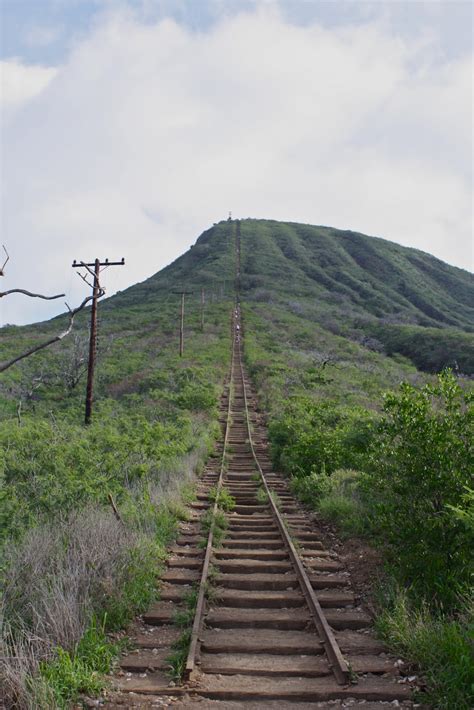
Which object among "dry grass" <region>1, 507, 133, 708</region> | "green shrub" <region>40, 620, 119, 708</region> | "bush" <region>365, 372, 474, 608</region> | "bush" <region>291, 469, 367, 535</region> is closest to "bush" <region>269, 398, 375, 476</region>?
"bush" <region>291, 469, 367, 535</region>

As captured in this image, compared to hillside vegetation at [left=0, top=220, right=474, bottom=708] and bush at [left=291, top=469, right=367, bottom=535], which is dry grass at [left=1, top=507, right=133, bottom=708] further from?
bush at [left=291, top=469, right=367, bottom=535]

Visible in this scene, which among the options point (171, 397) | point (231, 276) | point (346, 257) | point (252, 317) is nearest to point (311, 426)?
point (171, 397)

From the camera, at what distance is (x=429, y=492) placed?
23.4 feet

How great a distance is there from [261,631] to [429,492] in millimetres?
2572

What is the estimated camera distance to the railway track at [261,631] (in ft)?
16.9

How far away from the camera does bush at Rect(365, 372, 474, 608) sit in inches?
260

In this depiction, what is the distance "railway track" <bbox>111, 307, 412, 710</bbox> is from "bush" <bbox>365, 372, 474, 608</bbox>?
0.92m

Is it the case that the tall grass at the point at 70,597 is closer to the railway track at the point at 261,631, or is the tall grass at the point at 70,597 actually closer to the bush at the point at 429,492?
the railway track at the point at 261,631

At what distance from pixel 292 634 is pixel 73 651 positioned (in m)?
2.36

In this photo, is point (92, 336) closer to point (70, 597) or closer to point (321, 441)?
point (321, 441)

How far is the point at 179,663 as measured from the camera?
563 centimetres

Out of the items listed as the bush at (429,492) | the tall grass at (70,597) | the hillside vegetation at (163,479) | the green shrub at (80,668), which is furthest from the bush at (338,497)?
the green shrub at (80,668)

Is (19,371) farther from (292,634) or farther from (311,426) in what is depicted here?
(292,634)

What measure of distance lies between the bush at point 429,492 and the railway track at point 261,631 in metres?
0.92
